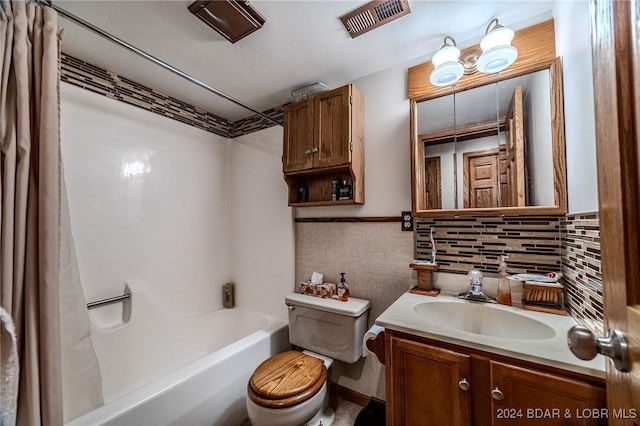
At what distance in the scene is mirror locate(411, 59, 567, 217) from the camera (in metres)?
1.11

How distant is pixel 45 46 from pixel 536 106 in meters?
1.99

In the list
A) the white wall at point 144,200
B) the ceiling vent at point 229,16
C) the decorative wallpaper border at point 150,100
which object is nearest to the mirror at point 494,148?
the ceiling vent at point 229,16

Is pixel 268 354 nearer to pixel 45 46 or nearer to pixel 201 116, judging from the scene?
pixel 45 46

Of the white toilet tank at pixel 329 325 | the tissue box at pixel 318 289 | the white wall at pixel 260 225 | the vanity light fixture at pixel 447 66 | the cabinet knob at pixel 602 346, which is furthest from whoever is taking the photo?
the white wall at pixel 260 225

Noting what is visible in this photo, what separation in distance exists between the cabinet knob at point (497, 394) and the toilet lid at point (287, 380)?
0.77m

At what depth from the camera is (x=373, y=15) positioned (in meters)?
1.22

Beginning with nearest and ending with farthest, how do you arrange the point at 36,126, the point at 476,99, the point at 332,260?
1. the point at 36,126
2. the point at 476,99
3. the point at 332,260

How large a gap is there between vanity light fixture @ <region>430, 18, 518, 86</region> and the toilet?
1.38m

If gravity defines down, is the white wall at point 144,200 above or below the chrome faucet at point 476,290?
above

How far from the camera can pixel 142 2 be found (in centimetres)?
117

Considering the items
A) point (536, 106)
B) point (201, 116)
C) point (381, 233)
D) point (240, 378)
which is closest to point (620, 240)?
point (536, 106)

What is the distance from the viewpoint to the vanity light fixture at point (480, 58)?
116 centimetres

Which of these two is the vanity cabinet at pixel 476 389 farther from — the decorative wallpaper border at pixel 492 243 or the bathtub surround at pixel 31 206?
the bathtub surround at pixel 31 206

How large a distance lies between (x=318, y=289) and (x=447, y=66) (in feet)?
4.96
